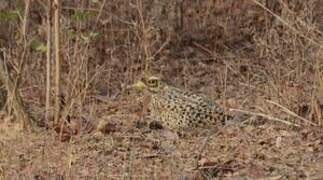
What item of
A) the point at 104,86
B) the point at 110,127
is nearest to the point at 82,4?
the point at 104,86

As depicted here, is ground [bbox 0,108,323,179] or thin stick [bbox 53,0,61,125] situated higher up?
thin stick [bbox 53,0,61,125]

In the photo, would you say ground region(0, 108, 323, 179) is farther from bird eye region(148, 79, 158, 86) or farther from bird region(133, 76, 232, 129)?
bird eye region(148, 79, 158, 86)

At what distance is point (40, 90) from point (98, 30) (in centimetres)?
167

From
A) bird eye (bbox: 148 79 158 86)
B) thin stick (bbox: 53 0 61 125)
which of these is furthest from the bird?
thin stick (bbox: 53 0 61 125)

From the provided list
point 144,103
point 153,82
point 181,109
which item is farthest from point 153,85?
point 144,103

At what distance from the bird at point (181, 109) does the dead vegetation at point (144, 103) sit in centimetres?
9

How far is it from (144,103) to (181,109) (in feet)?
2.62

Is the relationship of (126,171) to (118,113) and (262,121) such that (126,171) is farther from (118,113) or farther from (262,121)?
(118,113)

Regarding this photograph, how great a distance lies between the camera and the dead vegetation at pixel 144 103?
18.4ft

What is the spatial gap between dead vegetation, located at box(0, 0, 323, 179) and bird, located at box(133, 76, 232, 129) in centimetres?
9

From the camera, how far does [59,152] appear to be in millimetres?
5996

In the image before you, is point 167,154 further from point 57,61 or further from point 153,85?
point 57,61

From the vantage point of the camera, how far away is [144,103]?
279 inches

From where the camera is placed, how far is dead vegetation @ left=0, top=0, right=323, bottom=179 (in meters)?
5.60
